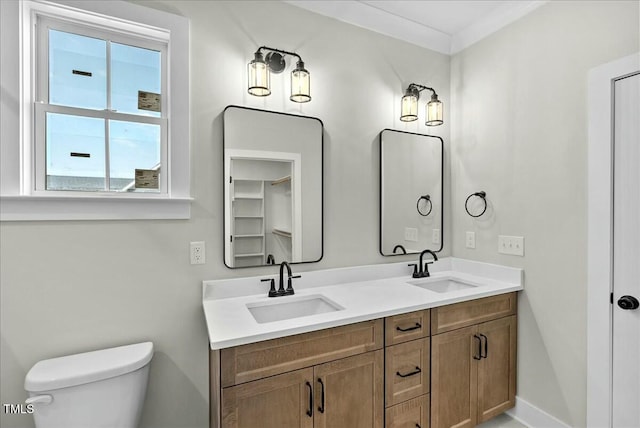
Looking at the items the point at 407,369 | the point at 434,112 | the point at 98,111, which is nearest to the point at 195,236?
the point at 98,111

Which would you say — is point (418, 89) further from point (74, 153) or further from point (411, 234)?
point (74, 153)

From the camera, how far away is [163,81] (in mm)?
1764

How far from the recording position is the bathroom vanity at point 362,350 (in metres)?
1.35

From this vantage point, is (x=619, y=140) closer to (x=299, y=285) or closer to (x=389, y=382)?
(x=389, y=382)

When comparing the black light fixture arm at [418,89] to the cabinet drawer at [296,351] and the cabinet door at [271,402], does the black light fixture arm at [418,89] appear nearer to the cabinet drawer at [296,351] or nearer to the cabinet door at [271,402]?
the cabinet drawer at [296,351]

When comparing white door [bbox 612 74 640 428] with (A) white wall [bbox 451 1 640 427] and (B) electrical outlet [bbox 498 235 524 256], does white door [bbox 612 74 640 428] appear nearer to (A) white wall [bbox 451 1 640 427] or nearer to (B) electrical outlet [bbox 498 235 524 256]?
(A) white wall [bbox 451 1 640 427]

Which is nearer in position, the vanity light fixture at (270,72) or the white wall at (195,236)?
the white wall at (195,236)

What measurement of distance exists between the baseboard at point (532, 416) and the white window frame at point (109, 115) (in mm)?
2393

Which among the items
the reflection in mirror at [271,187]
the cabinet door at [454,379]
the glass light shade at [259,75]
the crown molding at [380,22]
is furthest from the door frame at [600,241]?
the glass light shade at [259,75]

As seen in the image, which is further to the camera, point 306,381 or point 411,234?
point 411,234

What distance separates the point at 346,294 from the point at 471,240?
1.16 meters

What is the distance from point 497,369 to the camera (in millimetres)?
2035

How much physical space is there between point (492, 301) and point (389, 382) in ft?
2.89

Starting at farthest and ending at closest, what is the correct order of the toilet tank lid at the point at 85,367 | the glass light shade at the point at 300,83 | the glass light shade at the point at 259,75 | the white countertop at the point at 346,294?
the glass light shade at the point at 300,83, the glass light shade at the point at 259,75, the white countertop at the point at 346,294, the toilet tank lid at the point at 85,367
